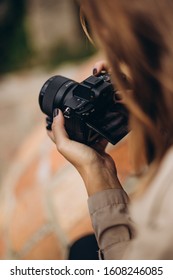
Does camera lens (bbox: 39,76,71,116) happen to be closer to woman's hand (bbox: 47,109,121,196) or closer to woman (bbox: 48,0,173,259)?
woman's hand (bbox: 47,109,121,196)

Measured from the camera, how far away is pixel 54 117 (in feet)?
4.04

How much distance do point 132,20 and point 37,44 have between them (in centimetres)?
268

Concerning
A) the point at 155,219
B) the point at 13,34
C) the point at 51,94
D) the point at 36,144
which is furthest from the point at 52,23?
the point at 155,219

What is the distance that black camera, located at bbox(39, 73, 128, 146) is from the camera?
120 centimetres

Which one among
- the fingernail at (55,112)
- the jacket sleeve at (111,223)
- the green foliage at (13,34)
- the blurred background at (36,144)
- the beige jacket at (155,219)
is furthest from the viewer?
the green foliage at (13,34)

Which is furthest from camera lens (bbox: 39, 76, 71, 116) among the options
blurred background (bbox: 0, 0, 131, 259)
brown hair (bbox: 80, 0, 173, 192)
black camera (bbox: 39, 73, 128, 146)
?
brown hair (bbox: 80, 0, 173, 192)

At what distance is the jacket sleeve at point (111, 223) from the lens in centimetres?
112

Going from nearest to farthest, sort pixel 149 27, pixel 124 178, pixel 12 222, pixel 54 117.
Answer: pixel 149 27 < pixel 54 117 < pixel 124 178 < pixel 12 222

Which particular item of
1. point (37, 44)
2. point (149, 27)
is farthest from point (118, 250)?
point (37, 44)

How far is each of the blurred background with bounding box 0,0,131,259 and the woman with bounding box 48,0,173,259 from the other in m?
0.37

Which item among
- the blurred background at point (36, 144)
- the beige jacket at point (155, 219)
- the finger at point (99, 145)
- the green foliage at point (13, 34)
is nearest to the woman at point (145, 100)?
the beige jacket at point (155, 219)

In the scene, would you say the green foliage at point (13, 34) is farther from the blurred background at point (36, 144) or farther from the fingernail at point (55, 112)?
the fingernail at point (55, 112)

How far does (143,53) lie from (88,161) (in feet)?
0.93
